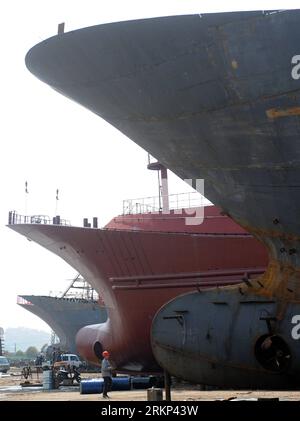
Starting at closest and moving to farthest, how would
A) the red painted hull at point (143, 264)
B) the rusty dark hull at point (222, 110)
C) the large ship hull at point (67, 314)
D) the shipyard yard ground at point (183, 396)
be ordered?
the rusty dark hull at point (222, 110)
the shipyard yard ground at point (183, 396)
the red painted hull at point (143, 264)
the large ship hull at point (67, 314)

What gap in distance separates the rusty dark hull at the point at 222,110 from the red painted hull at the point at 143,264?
5.66 m

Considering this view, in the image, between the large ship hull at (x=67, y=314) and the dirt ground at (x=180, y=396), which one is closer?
the dirt ground at (x=180, y=396)

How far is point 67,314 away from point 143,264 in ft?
94.6

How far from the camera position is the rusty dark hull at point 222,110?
25.4 feet

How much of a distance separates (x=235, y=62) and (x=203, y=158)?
1.78 m

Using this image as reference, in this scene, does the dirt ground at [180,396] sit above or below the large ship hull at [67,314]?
below

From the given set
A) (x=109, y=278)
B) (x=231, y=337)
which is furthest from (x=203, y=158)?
(x=109, y=278)

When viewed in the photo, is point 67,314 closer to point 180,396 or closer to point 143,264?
point 143,264

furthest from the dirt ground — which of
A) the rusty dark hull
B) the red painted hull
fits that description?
the red painted hull

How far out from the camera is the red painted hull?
50.6 feet

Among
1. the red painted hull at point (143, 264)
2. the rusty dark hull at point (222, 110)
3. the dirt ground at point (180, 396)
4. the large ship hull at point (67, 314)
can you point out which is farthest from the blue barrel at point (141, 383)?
the large ship hull at point (67, 314)

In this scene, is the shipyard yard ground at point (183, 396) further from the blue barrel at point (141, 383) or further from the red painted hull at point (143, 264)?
the red painted hull at point (143, 264)
